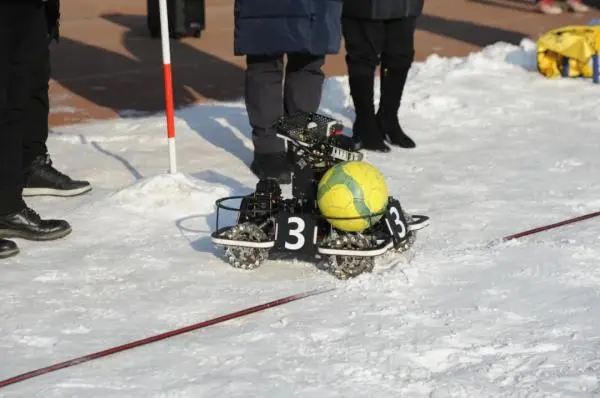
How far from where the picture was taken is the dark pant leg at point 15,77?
15.3 ft

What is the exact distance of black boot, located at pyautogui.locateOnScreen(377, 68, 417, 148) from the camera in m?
6.79

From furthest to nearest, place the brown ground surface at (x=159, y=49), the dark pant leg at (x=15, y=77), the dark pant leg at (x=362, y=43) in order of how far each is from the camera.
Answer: the brown ground surface at (x=159, y=49), the dark pant leg at (x=362, y=43), the dark pant leg at (x=15, y=77)

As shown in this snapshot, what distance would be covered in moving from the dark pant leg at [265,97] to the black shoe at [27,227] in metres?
1.50

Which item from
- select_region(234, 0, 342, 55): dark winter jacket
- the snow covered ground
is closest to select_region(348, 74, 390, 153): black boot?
the snow covered ground

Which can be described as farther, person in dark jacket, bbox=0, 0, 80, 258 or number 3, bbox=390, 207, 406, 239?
person in dark jacket, bbox=0, 0, 80, 258

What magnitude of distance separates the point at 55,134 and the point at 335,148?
3227 millimetres

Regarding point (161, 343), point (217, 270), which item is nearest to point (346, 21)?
point (217, 270)

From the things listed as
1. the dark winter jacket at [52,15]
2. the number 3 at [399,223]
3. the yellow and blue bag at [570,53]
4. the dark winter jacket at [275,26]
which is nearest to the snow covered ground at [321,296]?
the number 3 at [399,223]

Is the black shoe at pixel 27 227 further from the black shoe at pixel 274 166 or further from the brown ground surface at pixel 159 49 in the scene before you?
the brown ground surface at pixel 159 49

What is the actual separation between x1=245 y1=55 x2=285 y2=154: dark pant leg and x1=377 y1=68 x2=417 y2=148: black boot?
3.29ft

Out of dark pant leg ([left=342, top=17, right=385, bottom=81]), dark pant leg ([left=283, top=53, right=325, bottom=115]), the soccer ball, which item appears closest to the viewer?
the soccer ball

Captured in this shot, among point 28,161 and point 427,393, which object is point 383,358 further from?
point 28,161

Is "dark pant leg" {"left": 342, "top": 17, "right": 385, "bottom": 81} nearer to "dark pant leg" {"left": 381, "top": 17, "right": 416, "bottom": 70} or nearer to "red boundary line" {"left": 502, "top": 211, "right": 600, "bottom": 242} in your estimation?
"dark pant leg" {"left": 381, "top": 17, "right": 416, "bottom": 70}

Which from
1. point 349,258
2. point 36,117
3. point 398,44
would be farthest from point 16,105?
point 398,44
